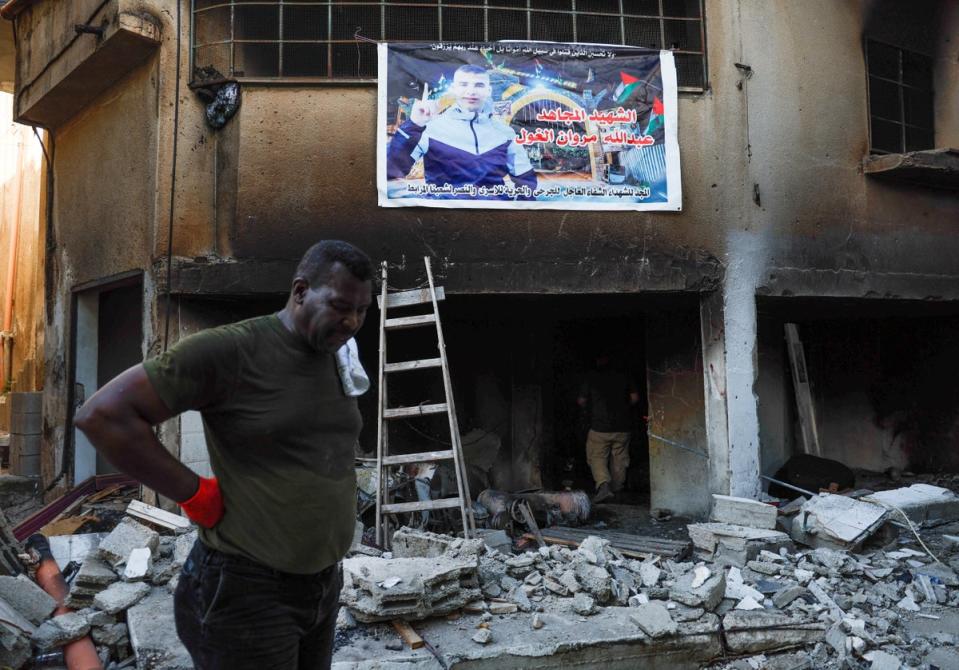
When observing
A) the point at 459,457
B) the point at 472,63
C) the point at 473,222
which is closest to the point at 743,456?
the point at 459,457

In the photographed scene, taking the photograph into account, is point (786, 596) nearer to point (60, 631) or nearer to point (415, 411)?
point (415, 411)

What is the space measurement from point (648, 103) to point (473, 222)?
2028mm

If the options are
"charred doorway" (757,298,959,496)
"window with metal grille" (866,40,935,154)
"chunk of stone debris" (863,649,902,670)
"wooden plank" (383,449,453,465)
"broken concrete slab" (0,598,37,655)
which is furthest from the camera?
"charred doorway" (757,298,959,496)

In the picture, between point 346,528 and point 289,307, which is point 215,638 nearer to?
point 346,528

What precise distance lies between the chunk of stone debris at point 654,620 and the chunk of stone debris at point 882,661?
116 cm

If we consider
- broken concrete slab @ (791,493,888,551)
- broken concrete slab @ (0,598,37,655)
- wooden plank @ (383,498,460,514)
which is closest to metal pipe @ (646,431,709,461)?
broken concrete slab @ (791,493,888,551)

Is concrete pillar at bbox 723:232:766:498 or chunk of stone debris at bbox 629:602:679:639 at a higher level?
concrete pillar at bbox 723:232:766:498

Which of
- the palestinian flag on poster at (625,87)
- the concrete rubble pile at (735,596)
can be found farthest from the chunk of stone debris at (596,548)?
the palestinian flag on poster at (625,87)

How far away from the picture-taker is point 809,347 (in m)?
10.6

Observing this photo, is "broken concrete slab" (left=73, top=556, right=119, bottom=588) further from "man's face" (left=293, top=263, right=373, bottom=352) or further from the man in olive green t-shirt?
"man's face" (left=293, top=263, right=373, bottom=352)

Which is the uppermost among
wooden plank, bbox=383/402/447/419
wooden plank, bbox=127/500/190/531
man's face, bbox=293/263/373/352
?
man's face, bbox=293/263/373/352

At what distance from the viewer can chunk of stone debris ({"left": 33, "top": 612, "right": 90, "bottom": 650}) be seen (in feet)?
14.2

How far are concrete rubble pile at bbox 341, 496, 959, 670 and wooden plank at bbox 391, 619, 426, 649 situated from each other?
0.34 ft

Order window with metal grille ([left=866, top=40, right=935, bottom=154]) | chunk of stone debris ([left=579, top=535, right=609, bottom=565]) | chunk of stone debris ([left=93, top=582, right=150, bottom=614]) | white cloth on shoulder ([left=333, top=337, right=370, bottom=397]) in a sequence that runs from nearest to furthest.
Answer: white cloth on shoulder ([left=333, top=337, right=370, bottom=397])
chunk of stone debris ([left=93, top=582, right=150, bottom=614])
chunk of stone debris ([left=579, top=535, right=609, bottom=565])
window with metal grille ([left=866, top=40, right=935, bottom=154])
